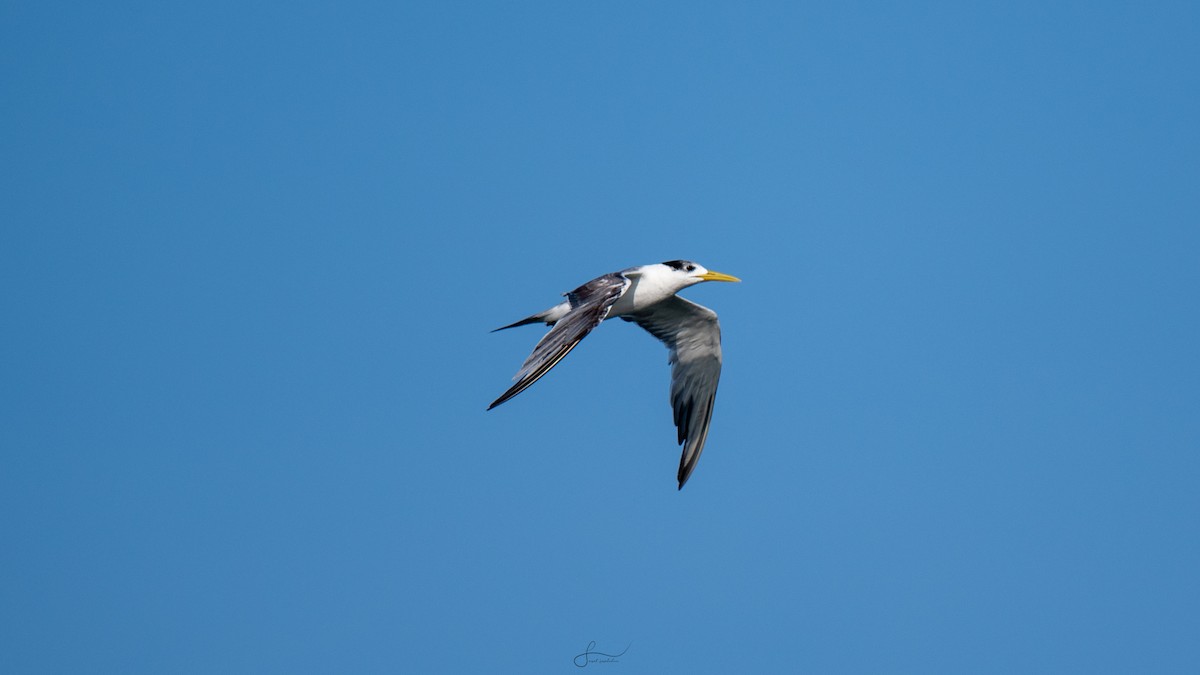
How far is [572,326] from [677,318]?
6.33m

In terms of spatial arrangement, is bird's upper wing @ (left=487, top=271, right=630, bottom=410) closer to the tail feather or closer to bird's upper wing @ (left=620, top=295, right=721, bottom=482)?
the tail feather

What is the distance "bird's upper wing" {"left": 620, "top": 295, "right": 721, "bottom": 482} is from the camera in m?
23.7

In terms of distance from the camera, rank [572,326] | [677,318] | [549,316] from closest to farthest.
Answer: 1. [572,326]
2. [549,316]
3. [677,318]

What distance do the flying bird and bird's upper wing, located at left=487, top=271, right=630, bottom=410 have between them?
2cm

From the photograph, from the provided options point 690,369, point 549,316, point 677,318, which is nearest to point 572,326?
point 549,316

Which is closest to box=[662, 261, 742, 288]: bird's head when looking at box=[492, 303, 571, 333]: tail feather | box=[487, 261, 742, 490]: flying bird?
box=[487, 261, 742, 490]: flying bird

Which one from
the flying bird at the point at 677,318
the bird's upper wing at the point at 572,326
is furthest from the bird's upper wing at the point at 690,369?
the bird's upper wing at the point at 572,326

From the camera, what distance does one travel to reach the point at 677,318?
928 inches

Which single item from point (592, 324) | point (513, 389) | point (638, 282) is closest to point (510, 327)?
point (638, 282)

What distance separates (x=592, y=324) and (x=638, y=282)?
4611 millimetres

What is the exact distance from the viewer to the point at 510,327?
2134 centimetres

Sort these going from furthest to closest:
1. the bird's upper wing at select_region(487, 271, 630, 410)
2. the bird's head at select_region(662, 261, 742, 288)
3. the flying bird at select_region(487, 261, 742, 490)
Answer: the bird's head at select_region(662, 261, 742, 288) → the flying bird at select_region(487, 261, 742, 490) → the bird's upper wing at select_region(487, 271, 630, 410)

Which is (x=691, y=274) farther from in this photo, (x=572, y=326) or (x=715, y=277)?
(x=572, y=326)

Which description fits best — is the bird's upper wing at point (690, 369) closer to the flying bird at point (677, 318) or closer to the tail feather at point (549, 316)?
the flying bird at point (677, 318)
